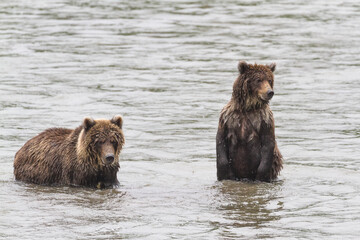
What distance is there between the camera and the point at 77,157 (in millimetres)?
11625

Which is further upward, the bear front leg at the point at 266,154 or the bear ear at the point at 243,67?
the bear ear at the point at 243,67

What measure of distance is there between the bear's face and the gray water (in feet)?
1.34

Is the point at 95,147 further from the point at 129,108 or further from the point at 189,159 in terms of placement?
the point at 129,108

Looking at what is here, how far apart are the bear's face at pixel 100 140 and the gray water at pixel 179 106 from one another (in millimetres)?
407

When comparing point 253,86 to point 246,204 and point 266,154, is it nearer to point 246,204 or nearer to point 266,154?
point 266,154

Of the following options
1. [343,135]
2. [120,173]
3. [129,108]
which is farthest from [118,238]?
[129,108]

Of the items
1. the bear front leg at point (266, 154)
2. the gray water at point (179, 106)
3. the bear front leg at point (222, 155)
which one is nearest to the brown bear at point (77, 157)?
the gray water at point (179, 106)

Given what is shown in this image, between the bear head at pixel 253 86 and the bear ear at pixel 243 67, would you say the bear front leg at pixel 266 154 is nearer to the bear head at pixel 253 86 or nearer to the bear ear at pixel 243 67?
the bear head at pixel 253 86

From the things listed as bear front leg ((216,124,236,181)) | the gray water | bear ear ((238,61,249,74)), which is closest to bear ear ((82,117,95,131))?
the gray water

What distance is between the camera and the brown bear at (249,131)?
11.7m

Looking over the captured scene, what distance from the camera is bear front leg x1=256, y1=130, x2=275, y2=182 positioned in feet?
38.8

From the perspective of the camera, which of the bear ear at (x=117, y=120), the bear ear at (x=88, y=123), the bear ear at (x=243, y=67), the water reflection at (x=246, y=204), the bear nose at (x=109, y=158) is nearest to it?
the water reflection at (x=246, y=204)

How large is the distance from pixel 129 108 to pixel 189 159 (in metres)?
3.67

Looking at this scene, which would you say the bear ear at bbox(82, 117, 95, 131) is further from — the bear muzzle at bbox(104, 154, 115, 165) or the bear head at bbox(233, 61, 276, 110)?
the bear head at bbox(233, 61, 276, 110)
